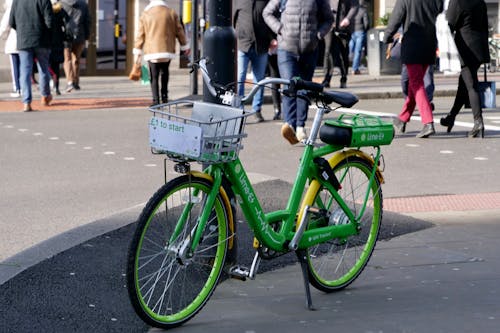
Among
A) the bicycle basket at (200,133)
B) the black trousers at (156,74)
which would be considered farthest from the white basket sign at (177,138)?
the black trousers at (156,74)

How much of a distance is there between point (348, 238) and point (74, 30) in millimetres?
15594

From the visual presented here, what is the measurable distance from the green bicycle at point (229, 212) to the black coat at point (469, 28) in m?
7.00

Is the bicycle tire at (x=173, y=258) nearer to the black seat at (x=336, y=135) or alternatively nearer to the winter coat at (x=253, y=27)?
the black seat at (x=336, y=135)

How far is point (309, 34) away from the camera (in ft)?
42.0

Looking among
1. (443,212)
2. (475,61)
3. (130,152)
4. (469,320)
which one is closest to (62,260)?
(469,320)

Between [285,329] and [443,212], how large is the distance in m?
3.48

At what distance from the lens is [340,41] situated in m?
21.8

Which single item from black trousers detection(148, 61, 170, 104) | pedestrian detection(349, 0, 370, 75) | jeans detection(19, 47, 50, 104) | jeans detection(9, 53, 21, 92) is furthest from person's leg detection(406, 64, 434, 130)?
pedestrian detection(349, 0, 370, 75)

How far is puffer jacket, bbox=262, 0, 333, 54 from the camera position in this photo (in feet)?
42.0

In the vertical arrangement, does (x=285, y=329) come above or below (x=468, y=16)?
below

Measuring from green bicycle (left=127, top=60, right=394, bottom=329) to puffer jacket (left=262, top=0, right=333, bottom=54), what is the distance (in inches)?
247

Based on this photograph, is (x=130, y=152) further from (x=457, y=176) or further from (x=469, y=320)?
(x=469, y=320)

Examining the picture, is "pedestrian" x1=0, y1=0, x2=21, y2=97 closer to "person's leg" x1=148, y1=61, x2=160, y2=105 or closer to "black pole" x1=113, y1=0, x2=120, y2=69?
"person's leg" x1=148, y1=61, x2=160, y2=105

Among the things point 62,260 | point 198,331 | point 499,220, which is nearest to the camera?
point 198,331
